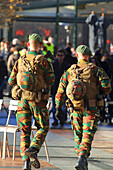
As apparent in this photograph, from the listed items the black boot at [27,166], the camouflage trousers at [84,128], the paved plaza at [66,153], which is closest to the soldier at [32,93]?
the black boot at [27,166]

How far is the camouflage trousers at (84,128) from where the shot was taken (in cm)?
873

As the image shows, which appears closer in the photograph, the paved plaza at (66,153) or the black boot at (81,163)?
the black boot at (81,163)

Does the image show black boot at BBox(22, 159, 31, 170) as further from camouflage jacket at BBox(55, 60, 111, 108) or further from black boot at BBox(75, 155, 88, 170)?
camouflage jacket at BBox(55, 60, 111, 108)

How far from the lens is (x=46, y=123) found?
904cm

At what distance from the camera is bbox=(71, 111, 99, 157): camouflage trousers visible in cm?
873

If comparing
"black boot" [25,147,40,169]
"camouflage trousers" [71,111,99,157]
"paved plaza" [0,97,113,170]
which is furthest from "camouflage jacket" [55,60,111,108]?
"paved plaza" [0,97,113,170]

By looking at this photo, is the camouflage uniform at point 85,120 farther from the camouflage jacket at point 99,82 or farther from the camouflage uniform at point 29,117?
the camouflage uniform at point 29,117

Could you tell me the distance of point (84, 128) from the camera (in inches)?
348

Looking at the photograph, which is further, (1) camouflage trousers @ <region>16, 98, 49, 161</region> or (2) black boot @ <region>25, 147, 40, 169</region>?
(1) camouflage trousers @ <region>16, 98, 49, 161</region>

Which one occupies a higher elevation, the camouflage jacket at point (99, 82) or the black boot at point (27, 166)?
the camouflage jacket at point (99, 82)

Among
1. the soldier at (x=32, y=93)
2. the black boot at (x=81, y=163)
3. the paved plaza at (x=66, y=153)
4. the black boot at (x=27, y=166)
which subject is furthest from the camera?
the paved plaza at (x=66, y=153)

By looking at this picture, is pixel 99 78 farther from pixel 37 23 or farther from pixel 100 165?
pixel 37 23

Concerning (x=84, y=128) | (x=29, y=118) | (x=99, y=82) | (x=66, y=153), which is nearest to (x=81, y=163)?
→ (x=84, y=128)

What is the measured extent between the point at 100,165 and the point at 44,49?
36.1 feet
